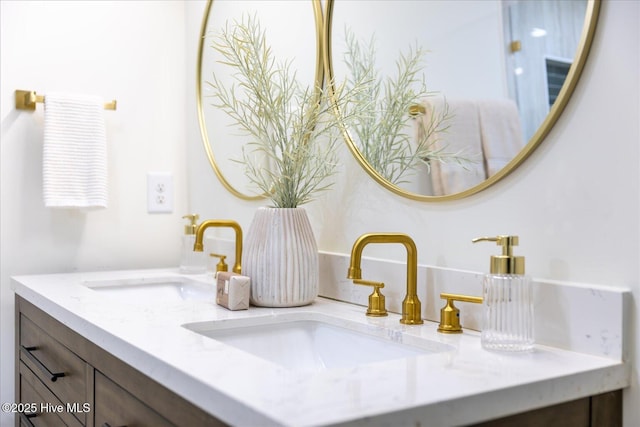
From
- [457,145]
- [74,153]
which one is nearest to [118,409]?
[457,145]

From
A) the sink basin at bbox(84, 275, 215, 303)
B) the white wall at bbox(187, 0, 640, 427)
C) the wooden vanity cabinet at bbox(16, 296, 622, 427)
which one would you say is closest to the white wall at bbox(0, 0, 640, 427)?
the white wall at bbox(187, 0, 640, 427)

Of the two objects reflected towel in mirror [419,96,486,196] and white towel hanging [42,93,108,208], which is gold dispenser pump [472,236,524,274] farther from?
white towel hanging [42,93,108,208]

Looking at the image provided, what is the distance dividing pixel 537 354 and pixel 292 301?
1.75 feet

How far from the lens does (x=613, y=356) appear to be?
82 cm

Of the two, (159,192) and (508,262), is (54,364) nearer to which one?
(159,192)

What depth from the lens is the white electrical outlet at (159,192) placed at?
2.02 meters

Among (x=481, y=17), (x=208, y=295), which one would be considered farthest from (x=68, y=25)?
(x=481, y=17)

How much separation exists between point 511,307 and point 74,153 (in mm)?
1372

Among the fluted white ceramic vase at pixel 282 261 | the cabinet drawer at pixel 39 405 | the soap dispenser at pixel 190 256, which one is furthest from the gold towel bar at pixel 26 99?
the fluted white ceramic vase at pixel 282 261

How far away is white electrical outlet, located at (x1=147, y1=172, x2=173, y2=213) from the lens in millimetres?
2016

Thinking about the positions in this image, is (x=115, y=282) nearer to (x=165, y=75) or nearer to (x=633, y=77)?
(x=165, y=75)

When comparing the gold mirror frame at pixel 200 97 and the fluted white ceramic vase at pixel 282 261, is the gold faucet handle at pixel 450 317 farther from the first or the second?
the gold mirror frame at pixel 200 97

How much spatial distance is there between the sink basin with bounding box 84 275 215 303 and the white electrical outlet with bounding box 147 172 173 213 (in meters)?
0.37

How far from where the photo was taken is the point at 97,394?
1.08m
